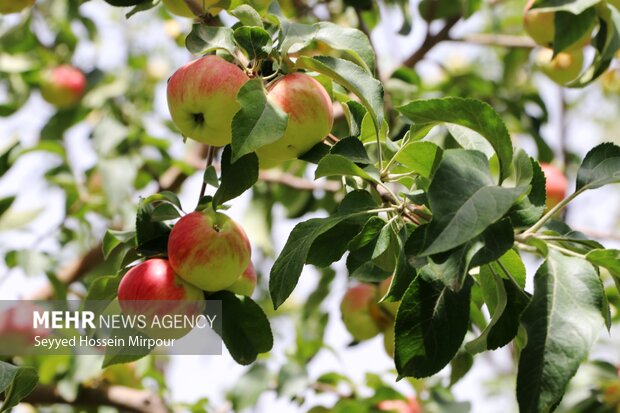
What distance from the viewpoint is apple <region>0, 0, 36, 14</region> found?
1536 millimetres

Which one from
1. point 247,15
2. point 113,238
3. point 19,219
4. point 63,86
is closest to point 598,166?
point 247,15

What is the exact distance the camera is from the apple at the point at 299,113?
0.89 m

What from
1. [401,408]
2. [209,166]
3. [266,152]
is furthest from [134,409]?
[266,152]

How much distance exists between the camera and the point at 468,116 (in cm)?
79

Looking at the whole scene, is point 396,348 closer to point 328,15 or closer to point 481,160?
point 481,160

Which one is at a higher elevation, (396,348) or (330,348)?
(396,348)

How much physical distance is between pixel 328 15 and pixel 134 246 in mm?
1393

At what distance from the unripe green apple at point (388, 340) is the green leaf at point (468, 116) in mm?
1049

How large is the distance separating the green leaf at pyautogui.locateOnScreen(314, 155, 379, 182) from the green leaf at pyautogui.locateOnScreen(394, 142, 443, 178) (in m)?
0.05

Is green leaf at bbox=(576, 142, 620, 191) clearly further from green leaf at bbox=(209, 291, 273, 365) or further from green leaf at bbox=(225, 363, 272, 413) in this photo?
green leaf at bbox=(225, 363, 272, 413)

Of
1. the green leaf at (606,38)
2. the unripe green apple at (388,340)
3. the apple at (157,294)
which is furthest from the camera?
the unripe green apple at (388,340)

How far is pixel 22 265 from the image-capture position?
1.85 metres

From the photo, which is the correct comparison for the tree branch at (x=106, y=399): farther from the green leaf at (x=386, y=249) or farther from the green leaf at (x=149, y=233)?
the green leaf at (x=386, y=249)

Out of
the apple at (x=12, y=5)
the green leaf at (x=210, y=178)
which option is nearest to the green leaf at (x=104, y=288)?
the green leaf at (x=210, y=178)
